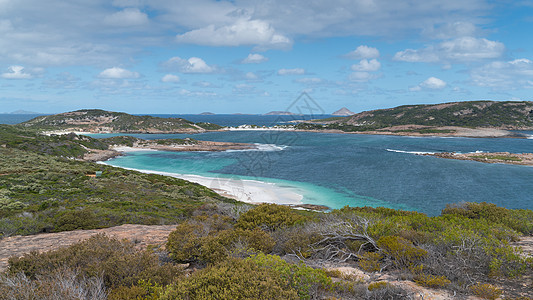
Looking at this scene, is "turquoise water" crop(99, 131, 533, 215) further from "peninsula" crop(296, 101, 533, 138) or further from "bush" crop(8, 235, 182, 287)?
"peninsula" crop(296, 101, 533, 138)

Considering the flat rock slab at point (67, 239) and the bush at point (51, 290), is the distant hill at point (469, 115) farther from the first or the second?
the bush at point (51, 290)

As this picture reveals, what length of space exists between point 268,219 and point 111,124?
13143 centimetres

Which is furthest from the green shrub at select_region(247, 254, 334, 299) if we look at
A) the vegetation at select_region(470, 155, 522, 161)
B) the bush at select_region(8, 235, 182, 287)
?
the vegetation at select_region(470, 155, 522, 161)

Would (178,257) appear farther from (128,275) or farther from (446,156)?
(446,156)

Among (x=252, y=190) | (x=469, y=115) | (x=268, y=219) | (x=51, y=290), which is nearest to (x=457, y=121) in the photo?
(x=469, y=115)

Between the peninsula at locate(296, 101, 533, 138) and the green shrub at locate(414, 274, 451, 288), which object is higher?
the peninsula at locate(296, 101, 533, 138)

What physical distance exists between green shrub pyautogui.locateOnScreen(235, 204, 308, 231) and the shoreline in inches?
547

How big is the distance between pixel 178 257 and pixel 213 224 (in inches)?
113

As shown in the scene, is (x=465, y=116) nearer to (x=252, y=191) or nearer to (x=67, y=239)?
(x=252, y=191)

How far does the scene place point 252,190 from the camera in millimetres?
29516

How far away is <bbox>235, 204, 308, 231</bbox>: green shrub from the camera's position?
31.5ft

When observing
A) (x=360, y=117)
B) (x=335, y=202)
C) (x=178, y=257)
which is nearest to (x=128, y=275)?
(x=178, y=257)

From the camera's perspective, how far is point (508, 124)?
119m

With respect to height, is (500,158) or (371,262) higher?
(371,262)
